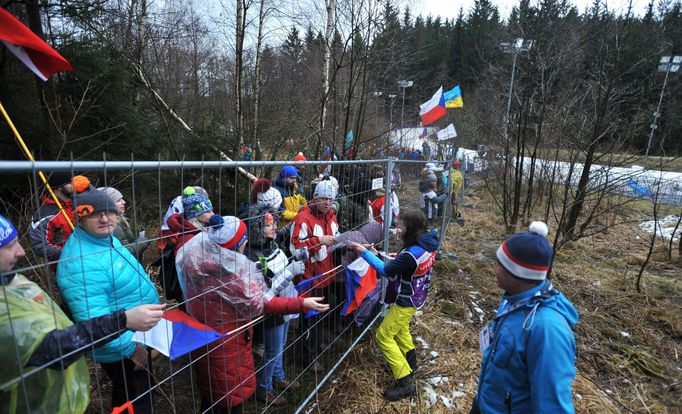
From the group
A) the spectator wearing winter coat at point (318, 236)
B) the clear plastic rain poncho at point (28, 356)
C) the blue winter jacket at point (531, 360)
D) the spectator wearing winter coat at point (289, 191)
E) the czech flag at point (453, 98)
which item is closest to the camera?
the clear plastic rain poncho at point (28, 356)

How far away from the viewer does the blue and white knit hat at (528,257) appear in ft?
5.66

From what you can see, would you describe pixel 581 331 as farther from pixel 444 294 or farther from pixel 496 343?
pixel 496 343

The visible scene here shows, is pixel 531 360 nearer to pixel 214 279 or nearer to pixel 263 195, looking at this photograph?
pixel 214 279

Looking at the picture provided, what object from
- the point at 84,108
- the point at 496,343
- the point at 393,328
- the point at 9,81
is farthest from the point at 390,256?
the point at 9,81

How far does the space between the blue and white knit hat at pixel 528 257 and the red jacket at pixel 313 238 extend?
152cm

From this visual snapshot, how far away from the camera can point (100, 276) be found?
1.74 m

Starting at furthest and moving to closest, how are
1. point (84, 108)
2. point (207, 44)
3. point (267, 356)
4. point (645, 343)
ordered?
point (207, 44), point (84, 108), point (645, 343), point (267, 356)

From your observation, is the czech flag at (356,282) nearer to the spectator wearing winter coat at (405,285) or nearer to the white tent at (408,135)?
the spectator wearing winter coat at (405,285)

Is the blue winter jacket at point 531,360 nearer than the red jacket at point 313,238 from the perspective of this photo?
Yes

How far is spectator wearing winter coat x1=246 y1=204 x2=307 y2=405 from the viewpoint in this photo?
7.97 feet

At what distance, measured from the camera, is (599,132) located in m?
5.46

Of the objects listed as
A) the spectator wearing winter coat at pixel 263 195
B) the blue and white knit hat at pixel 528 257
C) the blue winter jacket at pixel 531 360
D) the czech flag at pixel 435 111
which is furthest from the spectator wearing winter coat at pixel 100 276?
the czech flag at pixel 435 111

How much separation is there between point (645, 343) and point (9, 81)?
10814mm

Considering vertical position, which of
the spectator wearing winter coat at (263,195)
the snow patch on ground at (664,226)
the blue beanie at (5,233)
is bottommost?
the snow patch on ground at (664,226)
